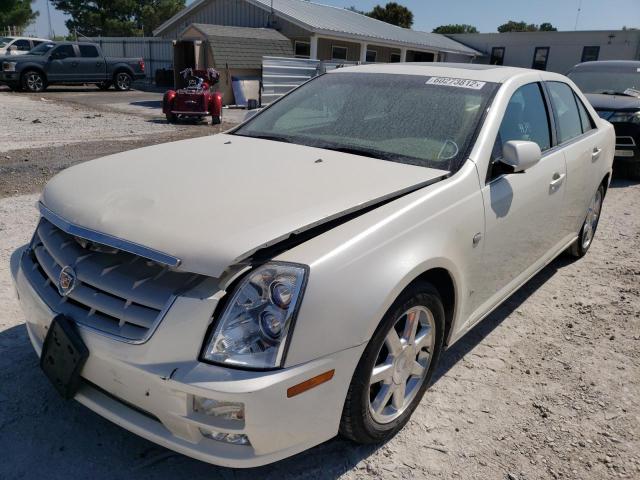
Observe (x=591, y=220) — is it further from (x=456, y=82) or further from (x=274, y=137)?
(x=274, y=137)

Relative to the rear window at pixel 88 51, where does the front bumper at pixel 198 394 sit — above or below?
below

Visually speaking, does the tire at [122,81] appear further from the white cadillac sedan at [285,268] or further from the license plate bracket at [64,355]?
the license plate bracket at [64,355]

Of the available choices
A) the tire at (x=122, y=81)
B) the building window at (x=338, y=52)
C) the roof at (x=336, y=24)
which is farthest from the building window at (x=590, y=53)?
the tire at (x=122, y=81)

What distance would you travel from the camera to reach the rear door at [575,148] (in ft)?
12.6

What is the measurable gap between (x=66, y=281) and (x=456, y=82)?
245 centimetres

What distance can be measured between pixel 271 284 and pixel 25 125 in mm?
11538

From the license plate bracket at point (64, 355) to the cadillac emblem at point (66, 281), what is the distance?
0.11 m

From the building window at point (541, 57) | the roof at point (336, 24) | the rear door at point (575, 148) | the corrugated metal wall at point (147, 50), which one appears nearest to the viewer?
the rear door at point (575, 148)

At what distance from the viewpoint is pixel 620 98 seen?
8.68 meters

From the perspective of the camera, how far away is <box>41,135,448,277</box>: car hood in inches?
75.7

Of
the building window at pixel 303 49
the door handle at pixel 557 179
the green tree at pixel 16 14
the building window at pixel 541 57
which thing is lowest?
the door handle at pixel 557 179

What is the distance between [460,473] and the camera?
2348 mm

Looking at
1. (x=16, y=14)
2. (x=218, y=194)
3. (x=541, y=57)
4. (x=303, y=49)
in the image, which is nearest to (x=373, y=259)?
(x=218, y=194)

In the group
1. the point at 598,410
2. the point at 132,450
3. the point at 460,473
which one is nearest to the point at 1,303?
the point at 132,450
